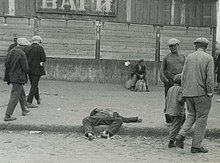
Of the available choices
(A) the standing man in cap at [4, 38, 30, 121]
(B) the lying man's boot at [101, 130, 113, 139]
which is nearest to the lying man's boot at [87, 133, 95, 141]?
(B) the lying man's boot at [101, 130, 113, 139]

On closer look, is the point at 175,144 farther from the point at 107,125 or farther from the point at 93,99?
the point at 93,99

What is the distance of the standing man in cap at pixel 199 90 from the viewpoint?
6652 mm

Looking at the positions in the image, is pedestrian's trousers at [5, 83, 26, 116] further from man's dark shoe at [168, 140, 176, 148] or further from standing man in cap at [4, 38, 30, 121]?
man's dark shoe at [168, 140, 176, 148]

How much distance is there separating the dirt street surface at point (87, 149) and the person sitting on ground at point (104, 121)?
5.6 inches

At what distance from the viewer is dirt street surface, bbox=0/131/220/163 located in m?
6.28

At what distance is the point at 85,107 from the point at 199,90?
4666 mm

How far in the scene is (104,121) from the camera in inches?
325

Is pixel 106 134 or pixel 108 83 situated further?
pixel 108 83

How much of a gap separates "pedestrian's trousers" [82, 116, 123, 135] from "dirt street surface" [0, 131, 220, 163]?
0.18m

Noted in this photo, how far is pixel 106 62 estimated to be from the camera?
57.3 feet

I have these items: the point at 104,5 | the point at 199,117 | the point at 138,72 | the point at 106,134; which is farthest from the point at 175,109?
the point at 104,5

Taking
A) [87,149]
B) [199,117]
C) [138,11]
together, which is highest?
[138,11]

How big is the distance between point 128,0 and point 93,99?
6.47m

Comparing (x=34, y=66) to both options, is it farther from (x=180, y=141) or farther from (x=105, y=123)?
(x=180, y=141)
